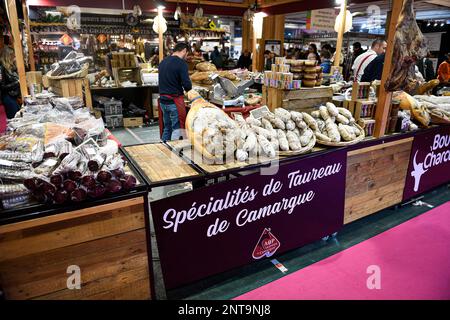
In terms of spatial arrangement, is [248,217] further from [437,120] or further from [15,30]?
[15,30]

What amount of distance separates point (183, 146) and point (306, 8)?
10763 millimetres

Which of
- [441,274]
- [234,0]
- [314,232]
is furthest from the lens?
[234,0]

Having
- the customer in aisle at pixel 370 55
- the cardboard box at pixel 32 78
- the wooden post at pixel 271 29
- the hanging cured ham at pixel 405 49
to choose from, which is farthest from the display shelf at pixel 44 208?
the wooden post at pixel 271 29

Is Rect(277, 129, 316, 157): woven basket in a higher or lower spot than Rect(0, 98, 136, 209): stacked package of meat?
lower

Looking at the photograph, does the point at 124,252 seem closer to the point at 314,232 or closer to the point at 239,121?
the point at 239,121

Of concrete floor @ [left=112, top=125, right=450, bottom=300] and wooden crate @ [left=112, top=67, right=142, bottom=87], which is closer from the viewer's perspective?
concrete floor @ [left=112, top=125, right=450, bottom=300]

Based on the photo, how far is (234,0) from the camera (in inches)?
542

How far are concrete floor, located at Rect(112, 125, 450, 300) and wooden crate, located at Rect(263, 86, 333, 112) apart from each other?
1.31 metres

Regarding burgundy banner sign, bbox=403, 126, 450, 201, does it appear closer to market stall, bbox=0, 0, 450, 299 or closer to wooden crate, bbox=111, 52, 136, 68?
market stall, bbox=0, 0, 450, 299

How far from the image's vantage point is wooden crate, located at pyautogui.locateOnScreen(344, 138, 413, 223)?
120 inches

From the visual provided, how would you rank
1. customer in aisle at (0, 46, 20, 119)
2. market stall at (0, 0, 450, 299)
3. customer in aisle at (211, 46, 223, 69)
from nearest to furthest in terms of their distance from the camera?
market stall at (0, 0, 450, 299) → customer in aisle at (0, 46, 20, 119) → customer in aisle at (211, 46, 223, 69)

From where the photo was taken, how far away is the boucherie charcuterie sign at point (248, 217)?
7.00 ft

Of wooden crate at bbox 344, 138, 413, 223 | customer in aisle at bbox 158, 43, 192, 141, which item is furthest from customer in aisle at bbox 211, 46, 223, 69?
wooden crate at bbox 344, 138, 413, 223
